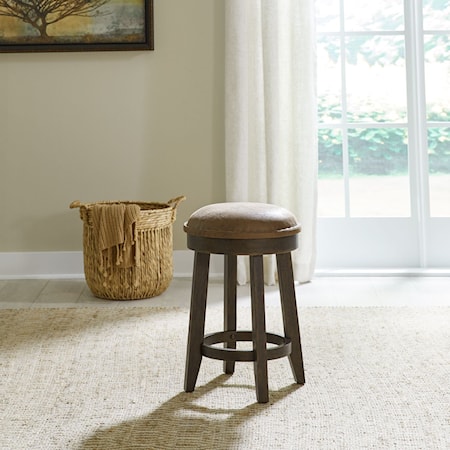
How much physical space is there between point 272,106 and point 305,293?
88 cm

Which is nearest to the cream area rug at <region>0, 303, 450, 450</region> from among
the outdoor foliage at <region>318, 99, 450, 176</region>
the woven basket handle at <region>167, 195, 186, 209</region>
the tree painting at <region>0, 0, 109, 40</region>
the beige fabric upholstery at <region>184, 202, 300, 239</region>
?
the beige fabric upholstery at <region>184, 202, 300, 239</region>

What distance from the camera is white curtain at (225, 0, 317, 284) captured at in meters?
3.47

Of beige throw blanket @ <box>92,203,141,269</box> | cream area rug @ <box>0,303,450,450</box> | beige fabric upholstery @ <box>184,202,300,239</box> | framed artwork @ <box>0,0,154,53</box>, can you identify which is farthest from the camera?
framed artwork @ <box>0,0,154,53</box>

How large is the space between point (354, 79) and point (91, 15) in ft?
4.33

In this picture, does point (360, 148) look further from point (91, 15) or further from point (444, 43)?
point (91, 15)

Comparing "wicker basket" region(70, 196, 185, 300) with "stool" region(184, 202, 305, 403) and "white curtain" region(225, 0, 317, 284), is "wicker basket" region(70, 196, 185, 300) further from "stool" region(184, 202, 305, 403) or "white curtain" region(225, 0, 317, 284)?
"stool" region(184, 202, 305, 403)

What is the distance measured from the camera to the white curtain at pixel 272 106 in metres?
3.47

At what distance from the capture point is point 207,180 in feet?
12.1

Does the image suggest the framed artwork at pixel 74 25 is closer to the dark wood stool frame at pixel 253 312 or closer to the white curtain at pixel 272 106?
the white curtain at pixel 272 106

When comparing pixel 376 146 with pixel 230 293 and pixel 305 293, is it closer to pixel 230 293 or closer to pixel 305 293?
pixel 305 293

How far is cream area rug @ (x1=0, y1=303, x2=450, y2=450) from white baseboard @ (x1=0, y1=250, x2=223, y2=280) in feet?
2.48

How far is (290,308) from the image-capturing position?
2129 mm

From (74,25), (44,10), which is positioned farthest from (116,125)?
(44,10)

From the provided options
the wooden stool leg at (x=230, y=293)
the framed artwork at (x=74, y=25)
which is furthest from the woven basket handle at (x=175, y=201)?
the wooden stool leg at (x=230, y=293)
